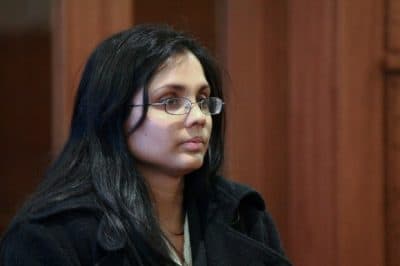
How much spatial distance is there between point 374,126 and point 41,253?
1.09m

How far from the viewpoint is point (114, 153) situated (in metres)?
1.29

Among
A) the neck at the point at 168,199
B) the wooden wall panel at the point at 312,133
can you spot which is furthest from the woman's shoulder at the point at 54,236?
the wooden wall panel at the point at 312,133

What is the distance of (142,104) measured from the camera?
1269mm

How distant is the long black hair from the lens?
124cm

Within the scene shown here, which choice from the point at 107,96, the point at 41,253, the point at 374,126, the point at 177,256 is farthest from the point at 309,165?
the point at 41,253

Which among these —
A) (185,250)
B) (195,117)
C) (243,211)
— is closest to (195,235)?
(185,250)

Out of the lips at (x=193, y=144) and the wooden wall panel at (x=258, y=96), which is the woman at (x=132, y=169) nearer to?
the lips at (x=193, y=144)

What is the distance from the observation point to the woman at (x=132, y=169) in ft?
4.01

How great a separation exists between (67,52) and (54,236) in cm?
59

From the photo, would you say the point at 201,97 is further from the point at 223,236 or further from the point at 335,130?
the point at 335,130

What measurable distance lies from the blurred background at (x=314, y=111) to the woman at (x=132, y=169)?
1.53ft

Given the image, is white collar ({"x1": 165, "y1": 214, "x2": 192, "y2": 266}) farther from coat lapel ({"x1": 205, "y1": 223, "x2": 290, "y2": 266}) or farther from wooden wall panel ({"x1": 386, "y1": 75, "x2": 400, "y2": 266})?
wooden wall panel ({"x1": 386, "y1": 75, "x2": 400, "y2": 266})

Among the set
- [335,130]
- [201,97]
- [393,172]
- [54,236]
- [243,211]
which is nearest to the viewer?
[54,236]

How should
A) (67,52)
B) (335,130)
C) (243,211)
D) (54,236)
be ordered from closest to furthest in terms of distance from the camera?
(54,236) → (243,211) → (67,52) → (335,130)
